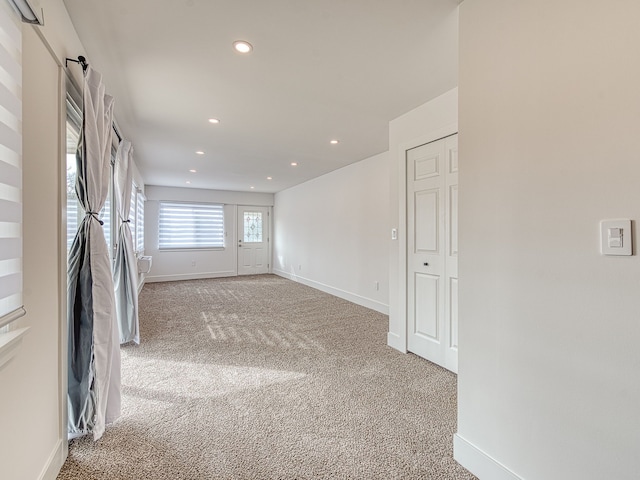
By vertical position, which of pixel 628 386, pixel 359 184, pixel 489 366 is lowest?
pixel 489 366

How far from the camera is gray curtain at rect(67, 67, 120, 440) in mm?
1712

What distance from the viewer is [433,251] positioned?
274 cm

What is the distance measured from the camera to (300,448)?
1.64 m

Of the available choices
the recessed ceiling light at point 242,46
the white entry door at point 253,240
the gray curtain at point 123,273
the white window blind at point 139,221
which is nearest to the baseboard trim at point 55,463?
the gray curtain at point 123,273

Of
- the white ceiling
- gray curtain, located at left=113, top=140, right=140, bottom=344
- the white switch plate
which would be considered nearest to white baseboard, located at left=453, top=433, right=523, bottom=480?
the white switch plate

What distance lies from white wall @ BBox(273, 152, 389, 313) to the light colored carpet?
1.16m

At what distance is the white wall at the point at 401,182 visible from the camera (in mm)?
2715

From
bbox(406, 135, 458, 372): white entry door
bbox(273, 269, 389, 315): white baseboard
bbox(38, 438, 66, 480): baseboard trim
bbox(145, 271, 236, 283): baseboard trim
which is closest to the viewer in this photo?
bbox(38, 438, 66, 480): baseboard trim

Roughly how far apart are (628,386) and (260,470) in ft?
5.09

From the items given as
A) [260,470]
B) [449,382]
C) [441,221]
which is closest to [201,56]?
[441,221]

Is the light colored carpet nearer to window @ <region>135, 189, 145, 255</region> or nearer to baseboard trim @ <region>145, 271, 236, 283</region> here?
window @ <region>135, 189, 145, 255</region>

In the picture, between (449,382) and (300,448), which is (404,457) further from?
(449,382)

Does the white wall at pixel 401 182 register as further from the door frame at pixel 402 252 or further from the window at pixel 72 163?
the window at pixel 72 163

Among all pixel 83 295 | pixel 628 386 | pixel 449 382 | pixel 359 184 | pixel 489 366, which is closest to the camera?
pixel 628 386
